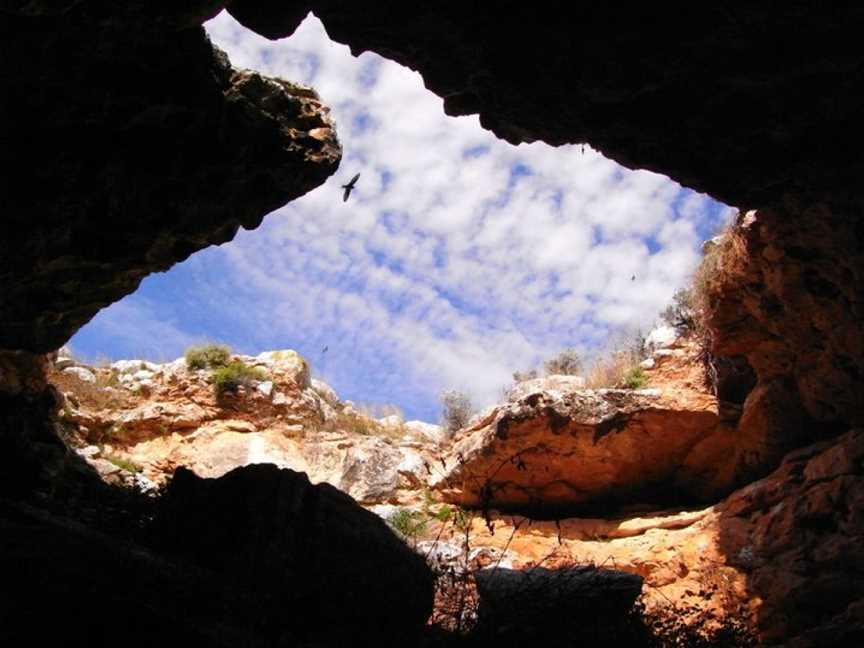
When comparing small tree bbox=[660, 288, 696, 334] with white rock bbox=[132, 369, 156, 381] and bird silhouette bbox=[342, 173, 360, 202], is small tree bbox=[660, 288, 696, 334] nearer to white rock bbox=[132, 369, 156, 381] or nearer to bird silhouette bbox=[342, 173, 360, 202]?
bird silhouette bbox=[342, 173, 360, 202]

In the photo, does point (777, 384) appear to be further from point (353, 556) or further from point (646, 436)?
point (353, 556)

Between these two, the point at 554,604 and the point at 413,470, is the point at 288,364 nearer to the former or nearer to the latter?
the point at 413,470

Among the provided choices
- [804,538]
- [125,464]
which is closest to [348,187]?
[804,538]

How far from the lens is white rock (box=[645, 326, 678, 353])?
1370cm

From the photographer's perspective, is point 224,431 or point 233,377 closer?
point 224,431

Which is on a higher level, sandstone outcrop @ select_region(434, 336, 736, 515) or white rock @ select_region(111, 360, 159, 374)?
white rock @ select_region(111, 360, 159, 374)

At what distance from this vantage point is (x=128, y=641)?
309cm

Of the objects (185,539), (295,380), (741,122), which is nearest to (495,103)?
(741,122)

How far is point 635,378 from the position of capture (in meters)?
12.6

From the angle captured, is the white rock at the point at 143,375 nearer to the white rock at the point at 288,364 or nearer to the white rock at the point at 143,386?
the white rock at the point at 143,386

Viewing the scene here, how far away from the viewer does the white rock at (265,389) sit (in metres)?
16.1

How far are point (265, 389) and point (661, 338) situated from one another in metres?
9.58

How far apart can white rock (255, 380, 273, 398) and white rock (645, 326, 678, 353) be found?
30.3 ft

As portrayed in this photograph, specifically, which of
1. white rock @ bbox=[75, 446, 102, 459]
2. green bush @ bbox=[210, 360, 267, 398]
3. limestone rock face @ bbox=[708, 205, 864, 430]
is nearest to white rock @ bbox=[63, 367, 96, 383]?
white rock @ bbox=[75, 446, 102, 459]
